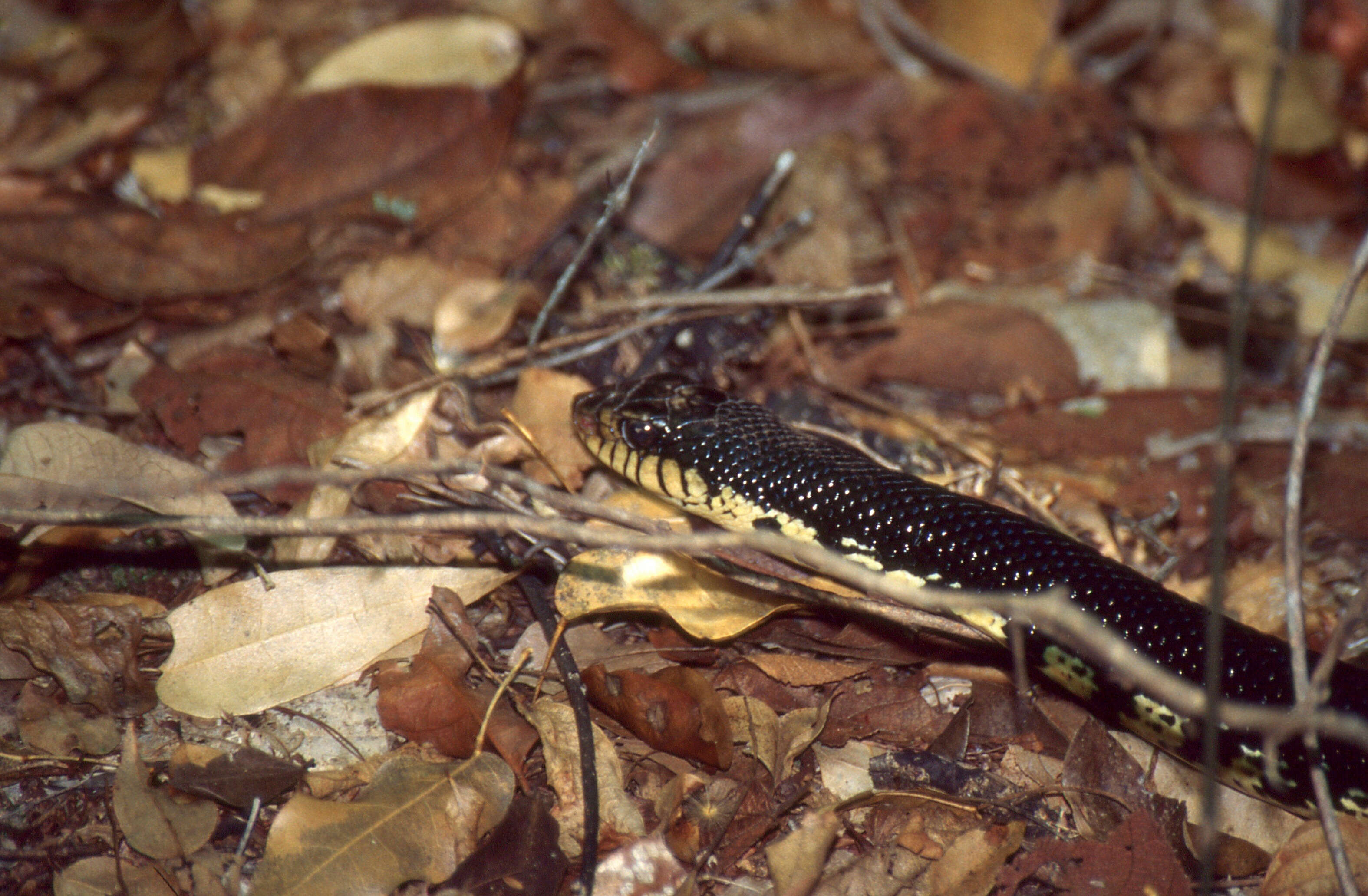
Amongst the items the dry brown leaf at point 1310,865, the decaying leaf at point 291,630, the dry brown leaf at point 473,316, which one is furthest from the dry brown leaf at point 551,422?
the dry brown leaf at point 1310,865

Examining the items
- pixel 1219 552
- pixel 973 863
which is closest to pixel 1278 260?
pixel 1219 552

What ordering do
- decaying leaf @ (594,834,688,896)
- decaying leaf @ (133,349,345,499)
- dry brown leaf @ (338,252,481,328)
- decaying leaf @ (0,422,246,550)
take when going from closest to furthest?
decaying leaf @ (594,834,688,896) → decaying leaf @ (0,422,246,550) → decaying leaf @ (133,349,345,499) → dry brown leaf @ (338,252,481,328)

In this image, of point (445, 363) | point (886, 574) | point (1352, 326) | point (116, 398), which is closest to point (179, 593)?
point (116, 398)

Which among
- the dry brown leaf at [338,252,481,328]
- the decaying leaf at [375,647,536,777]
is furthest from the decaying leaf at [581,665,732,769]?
the dry brown leaf at [338,252,481,328]

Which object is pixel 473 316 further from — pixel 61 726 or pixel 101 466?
pixel 61 726

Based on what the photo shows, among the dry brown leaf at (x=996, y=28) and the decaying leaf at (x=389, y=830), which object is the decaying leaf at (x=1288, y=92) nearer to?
the dry brown leaf at (x=996, y=28)

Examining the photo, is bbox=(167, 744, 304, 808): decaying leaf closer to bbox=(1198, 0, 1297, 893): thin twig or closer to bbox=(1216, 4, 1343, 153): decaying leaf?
bbox=(1198, 0, 1297, 893): thin twig

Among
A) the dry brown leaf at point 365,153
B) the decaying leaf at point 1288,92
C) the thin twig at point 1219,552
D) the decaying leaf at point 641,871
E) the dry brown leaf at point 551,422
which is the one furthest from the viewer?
the decaying leaf at point 1288,92

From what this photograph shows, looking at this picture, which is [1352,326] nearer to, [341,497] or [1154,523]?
[1154,523]

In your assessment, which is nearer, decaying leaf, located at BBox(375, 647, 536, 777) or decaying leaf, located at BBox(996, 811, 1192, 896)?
decaying leaf, located at BBox(996, 811, 1192, 896)
